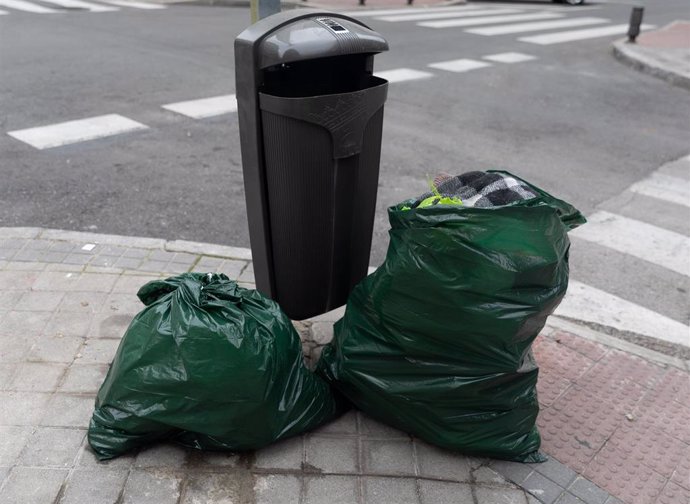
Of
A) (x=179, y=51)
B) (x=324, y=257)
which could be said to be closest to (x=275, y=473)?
(x=324, y=257)

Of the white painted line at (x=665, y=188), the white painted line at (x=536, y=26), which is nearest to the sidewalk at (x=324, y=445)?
the white painted line at (x=665, y=188)

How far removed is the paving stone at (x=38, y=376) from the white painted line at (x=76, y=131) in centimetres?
357

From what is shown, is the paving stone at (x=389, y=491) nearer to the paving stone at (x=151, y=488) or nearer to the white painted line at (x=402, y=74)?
the paving stone at (x=151, y=488)

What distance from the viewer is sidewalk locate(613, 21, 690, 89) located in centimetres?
1048

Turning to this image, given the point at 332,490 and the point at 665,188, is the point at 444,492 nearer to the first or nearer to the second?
Answer: the point at 332,490

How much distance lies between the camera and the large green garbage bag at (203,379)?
91.4 inches

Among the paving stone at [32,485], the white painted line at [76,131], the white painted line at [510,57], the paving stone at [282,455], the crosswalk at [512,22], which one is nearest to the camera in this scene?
the paving stone at [32,485]

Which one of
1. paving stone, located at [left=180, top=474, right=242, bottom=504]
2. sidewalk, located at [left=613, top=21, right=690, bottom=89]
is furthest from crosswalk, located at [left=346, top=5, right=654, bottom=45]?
paving stone, located at [left=180, top=474, right=242, bottom=504]

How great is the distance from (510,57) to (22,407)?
10689mm

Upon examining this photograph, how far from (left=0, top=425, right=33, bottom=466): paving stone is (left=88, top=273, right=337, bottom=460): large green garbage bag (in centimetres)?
27

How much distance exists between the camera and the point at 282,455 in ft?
8.33

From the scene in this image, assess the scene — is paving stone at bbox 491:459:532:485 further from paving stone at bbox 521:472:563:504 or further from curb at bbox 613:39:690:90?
curb at bbox 613:39:690:90

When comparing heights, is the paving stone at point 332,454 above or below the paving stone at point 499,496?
above

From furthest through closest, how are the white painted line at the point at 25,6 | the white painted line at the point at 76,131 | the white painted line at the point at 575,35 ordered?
the white painted line at the point at 25,6 → the white painted line at the point at 575,35 → the white painted line at the point at 76,131
